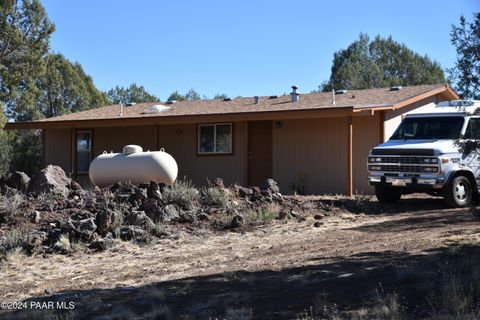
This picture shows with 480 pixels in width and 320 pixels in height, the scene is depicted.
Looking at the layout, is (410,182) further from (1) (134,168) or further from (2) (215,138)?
(2) (215,138)

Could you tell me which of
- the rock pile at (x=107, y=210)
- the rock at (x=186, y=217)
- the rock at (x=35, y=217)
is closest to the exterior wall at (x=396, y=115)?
the rock pile at (x=107, y=210)

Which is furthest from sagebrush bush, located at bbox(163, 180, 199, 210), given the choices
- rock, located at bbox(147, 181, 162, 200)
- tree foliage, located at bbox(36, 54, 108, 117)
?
tree foliage, located at bbox(36, 54, 108, 117)

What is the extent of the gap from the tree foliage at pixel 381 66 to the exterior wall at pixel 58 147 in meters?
25.0

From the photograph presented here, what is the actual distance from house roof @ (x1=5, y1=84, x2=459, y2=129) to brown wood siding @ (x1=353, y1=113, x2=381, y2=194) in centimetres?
55

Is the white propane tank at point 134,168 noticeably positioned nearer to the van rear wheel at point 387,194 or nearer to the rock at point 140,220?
the rock at point 140,220

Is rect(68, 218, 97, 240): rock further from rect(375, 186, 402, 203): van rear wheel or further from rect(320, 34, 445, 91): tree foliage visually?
rect(320, 34, 445, 91): tree foliage

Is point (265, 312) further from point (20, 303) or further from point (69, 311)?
point (20, 303)

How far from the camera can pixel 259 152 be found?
20766 millimetres

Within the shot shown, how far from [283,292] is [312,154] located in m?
12.6

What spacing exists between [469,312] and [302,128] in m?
14.1

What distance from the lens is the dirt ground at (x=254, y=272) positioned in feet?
22.8

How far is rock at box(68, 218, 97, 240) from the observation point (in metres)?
11.8

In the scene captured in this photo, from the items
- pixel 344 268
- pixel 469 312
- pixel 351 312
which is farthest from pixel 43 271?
pixel 469 312

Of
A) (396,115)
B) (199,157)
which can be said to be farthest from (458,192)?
(199,157)
